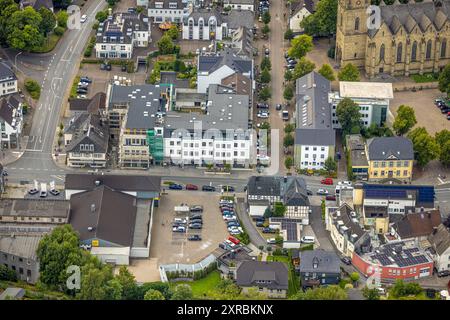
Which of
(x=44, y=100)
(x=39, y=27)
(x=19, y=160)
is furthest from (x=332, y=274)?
(x=39, y=27)

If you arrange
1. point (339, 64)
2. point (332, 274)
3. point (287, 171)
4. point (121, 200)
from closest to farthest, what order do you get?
point (332, 274)
point (121, 200)
point (287, 171)
point (339, 64)

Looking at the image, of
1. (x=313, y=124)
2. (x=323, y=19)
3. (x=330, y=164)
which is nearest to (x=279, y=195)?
(x=330, y=164)

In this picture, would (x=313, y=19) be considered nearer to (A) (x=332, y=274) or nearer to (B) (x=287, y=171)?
(B) (x=287, y=171)

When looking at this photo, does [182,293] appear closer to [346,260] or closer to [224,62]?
[346,260]

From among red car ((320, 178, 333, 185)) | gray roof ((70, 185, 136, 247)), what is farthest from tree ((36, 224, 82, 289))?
red car ((320, 178, 333, 185))

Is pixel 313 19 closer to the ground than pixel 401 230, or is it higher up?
higher up

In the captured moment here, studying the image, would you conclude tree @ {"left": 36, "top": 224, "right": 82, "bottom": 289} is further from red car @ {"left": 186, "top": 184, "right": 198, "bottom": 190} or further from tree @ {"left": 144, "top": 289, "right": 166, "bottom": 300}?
red car @ {"left": 186, "top": 184, "right": 198, "bottom": 190}

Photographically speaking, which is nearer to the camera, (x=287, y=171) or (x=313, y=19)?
(x=287, y=171)
